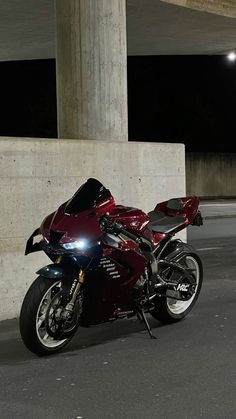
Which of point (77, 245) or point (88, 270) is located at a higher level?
point (77, 245)

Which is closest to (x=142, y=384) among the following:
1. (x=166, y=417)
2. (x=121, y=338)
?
(x=166, y=417)

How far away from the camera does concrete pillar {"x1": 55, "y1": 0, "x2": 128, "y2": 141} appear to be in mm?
8273

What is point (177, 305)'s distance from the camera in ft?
21.5

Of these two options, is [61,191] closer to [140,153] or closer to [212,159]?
[140,153]

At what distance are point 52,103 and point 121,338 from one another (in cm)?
3313

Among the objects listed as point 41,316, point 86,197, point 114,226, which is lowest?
point 41,316

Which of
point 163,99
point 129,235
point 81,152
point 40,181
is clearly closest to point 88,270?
point 129,235

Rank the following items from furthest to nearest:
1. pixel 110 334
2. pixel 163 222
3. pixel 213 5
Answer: pixel 213 5 < pixel 163 222 < pixel 110 334

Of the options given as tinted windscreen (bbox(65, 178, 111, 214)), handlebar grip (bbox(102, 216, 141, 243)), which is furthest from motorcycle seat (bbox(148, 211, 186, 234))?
tinted windscreen (bbox(65, 178, 111, 214))

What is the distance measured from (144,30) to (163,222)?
10.6 m

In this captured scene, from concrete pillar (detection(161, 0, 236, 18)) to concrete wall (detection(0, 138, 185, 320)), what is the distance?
5399 millimetres

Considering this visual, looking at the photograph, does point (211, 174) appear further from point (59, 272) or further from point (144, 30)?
point (59, 272)

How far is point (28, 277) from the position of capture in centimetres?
701

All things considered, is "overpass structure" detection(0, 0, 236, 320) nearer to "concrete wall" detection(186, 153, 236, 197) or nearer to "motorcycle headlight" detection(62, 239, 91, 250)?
"motorcycle headlight" detection(62, 239, 91, 250)
